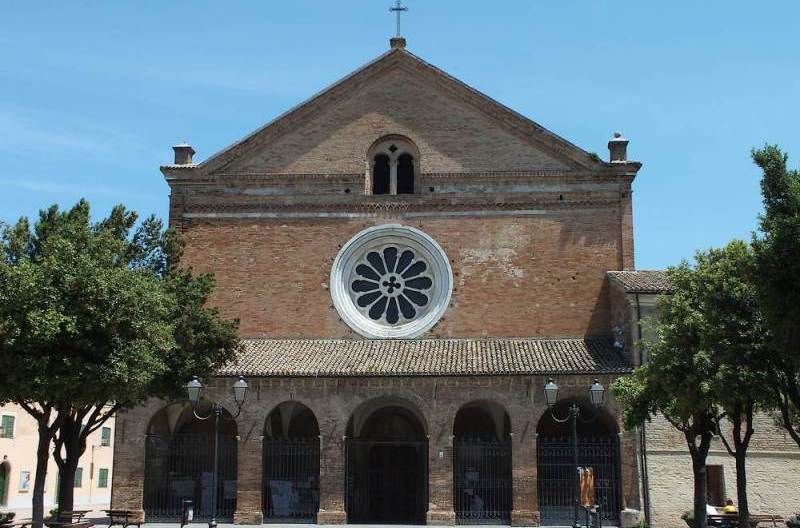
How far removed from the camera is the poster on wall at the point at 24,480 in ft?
145

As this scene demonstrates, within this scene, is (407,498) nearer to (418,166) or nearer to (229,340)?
(229,340)

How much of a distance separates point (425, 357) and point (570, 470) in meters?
5.88

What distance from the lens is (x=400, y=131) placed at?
3472 cm

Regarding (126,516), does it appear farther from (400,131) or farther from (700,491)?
(400,131)

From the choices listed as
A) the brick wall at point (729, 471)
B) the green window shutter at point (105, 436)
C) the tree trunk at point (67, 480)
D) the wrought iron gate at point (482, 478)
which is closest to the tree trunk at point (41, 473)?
the tree trunk at point (67, 480)

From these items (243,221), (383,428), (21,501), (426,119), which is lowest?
(21,501)

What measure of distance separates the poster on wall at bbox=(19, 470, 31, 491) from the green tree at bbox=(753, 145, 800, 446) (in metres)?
38.0

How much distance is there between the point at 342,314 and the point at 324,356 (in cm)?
206

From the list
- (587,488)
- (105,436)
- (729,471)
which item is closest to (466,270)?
(729,471)

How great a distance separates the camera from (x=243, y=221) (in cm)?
3444

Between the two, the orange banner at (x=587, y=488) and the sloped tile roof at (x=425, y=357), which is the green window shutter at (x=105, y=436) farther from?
the orange banner at (x=587, y=488)

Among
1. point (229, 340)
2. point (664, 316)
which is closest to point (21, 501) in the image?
point (229, 340)

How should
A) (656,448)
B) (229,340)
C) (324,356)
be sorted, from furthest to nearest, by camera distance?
(324,356)
(656,448)
(229,340)

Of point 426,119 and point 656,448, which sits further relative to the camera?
point 426,119
